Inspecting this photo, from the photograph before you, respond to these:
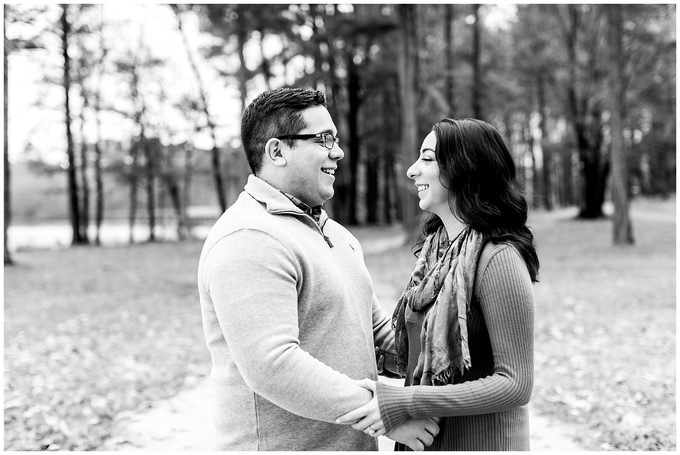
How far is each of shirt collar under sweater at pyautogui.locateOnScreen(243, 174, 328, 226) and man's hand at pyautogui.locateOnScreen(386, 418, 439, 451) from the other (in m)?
0.76

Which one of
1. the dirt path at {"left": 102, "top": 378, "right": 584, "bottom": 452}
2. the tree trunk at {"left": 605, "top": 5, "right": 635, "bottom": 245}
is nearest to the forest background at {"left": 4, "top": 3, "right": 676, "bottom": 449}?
the tree trunk at {"left": 605, "top": 5, "right": 635, "bottom": 245}

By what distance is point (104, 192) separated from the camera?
113ft

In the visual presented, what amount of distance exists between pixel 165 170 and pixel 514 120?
24.3 meters

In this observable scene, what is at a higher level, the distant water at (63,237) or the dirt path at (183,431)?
the dirt path at (183,431)

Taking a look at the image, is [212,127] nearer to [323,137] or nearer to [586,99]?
[586,99]

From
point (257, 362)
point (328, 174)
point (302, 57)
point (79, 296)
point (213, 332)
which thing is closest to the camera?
point (257, 362)

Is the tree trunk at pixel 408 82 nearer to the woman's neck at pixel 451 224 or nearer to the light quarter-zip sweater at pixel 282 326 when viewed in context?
the woman's neck at pixel 451 224

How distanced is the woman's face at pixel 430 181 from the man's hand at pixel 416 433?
704 mm

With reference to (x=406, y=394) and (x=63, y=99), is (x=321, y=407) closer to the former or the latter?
(x=406, y=394)

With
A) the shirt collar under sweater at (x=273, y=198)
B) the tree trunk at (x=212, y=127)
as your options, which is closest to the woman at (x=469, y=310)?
the shirt collar under sweater at (x=273, y=198)

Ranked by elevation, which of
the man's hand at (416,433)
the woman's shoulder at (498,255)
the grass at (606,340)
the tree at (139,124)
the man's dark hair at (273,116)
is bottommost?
the grass at (606,340)

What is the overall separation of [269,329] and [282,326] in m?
0.04

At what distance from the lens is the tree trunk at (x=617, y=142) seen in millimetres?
16859

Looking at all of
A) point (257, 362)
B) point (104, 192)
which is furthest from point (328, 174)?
point (104, 192)
